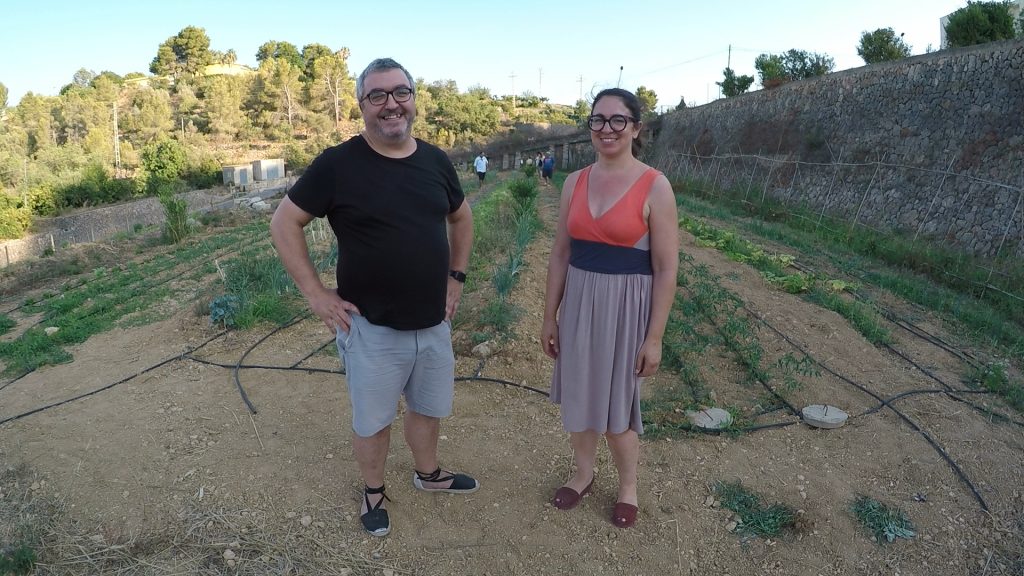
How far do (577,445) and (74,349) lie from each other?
162 inches

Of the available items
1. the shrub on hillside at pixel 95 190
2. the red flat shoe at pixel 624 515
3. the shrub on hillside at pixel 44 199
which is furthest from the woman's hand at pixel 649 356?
the shrub on hillside at pixel 95 190

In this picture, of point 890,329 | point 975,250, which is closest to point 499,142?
point 975,250

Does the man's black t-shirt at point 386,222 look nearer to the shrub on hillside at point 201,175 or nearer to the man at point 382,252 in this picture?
the man at point 382,252

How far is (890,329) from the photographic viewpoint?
4.91m

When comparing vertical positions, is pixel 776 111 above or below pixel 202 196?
above

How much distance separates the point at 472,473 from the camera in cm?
271

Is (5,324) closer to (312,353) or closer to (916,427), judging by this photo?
(312,353)

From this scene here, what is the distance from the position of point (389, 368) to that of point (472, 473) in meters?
0.89

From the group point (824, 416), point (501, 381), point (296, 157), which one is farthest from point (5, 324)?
point (296, 157)

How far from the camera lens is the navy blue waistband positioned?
200 centimetres

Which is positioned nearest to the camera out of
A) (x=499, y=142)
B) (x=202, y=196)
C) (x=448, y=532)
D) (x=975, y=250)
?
(x=448, y=532)

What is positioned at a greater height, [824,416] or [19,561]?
[824,416]

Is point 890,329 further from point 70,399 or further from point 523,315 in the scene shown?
point 70,399

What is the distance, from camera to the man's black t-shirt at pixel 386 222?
6.18ft
